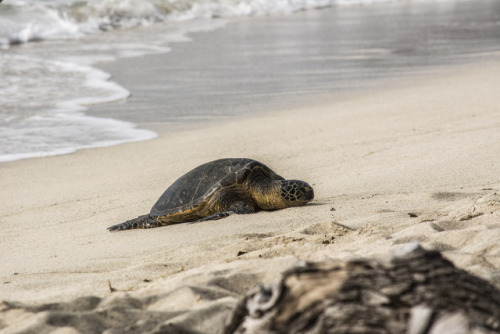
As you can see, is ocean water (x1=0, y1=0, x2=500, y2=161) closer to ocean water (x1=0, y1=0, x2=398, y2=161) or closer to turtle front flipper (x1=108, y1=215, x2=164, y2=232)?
ocean water (x1=0, y1=0, x2=398, y2=161)

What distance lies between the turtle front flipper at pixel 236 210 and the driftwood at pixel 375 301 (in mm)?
3100

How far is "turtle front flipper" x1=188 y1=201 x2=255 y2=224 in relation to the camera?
5.28m

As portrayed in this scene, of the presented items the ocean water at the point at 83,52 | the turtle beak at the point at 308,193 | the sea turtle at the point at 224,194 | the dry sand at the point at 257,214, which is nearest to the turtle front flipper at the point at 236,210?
the sea turtle at the point at 224,194

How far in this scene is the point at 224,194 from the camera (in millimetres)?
5574

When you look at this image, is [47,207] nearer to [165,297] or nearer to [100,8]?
[165,297]

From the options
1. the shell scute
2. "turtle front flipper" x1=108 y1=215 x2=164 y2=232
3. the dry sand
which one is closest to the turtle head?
the dry sand

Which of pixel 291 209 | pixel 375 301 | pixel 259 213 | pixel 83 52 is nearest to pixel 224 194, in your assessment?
pixel 259 213

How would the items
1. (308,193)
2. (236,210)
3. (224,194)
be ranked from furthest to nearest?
(224,194) < (236,210) < (308,193)

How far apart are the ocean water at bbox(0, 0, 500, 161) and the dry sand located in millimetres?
1139

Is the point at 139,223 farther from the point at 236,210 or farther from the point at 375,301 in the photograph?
the point at 375,301

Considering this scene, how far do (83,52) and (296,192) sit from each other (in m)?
12.8

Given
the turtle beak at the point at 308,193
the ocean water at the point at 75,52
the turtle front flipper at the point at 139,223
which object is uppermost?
the ocean water at the point at 75,52

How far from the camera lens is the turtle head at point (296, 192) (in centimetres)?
526

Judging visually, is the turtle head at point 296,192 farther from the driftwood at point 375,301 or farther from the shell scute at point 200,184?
the driftwood at point 375,301
